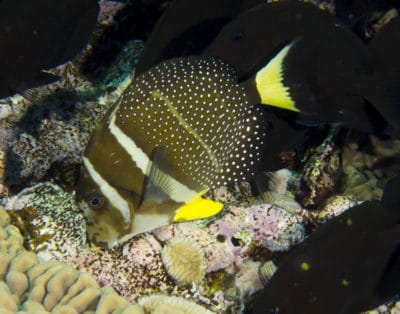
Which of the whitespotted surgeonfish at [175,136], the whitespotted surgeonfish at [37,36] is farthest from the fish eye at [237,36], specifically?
the whitespotted surgeonfish at [37,36]

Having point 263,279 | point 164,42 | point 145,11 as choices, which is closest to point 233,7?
point 164,42

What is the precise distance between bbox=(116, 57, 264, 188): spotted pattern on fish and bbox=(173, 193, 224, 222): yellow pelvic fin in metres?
0.15

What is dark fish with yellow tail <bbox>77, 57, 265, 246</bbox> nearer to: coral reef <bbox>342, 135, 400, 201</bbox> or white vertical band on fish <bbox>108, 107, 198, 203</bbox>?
white vertical band on fish <bbox>108, 107, 198, 203</bbox>

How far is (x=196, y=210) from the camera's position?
101 inches

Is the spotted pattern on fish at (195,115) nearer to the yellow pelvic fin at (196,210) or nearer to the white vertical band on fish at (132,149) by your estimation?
the white vertical band on fish at (132,149)

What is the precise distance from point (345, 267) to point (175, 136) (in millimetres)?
1340

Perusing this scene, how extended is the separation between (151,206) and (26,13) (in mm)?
1820

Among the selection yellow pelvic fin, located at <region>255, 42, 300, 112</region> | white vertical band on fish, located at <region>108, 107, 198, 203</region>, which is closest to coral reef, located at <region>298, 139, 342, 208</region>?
yellow pelvic fin, located at <region>255, 42, 300, 112</region>

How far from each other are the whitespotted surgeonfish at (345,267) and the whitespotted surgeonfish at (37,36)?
216cm

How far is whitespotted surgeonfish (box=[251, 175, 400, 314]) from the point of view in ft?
8.13

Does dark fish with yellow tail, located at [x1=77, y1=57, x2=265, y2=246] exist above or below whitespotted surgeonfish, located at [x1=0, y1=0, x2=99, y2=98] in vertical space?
below

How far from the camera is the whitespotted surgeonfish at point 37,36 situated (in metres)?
3.00

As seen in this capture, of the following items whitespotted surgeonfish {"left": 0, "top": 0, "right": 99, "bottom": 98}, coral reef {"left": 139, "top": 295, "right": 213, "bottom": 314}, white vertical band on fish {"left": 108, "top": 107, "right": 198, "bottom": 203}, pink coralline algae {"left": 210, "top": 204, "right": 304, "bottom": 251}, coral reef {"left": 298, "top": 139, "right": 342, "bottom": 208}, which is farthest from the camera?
coral reef {"left": 298, "top": 139, "right": 342, "bottom": 208}

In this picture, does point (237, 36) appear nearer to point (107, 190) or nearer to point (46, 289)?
point (107, 190)
